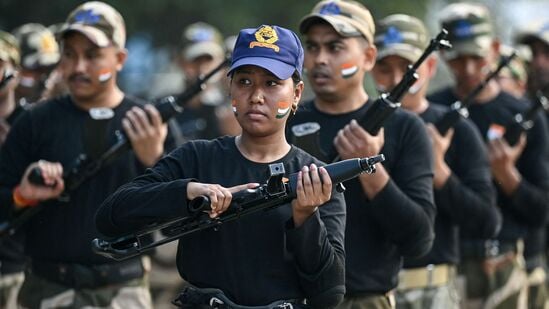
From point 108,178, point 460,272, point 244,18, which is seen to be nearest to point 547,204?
point 460,272

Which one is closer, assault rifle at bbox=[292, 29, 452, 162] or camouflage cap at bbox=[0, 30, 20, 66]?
assault rifle at bbox=[292, 29, 452, 162]

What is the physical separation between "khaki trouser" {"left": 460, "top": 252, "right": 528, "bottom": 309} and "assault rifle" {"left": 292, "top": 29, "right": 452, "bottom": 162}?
3.20 m

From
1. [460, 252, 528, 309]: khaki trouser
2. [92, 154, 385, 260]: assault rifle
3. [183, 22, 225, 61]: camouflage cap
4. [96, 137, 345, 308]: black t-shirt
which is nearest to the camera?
[92, 154, 385, 260]: assault rifle

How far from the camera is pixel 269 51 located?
5914 mm

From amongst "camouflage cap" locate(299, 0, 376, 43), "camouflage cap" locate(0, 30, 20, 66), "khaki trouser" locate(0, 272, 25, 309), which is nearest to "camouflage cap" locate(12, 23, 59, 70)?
"camouflage cap" locate(0, 30, 20, 66)

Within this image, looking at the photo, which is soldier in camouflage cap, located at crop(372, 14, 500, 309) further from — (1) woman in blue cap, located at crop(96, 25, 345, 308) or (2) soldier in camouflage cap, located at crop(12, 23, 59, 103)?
(2) soldier in camouflage cap, located at crop(12, 23, 59, 103)

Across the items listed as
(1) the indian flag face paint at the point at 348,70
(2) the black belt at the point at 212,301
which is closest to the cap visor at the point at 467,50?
(1) the indian flag face paint at the point at 348,70

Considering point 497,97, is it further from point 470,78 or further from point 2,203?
point 2,203

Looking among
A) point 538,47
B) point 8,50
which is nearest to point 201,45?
point 538,47

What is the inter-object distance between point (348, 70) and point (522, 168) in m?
3.32

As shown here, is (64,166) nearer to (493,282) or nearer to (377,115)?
(377,115)

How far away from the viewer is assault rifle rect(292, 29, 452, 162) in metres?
7.18

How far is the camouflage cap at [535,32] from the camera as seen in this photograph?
1213 centimetres

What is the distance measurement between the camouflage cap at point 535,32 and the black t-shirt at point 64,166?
525 centimetres
